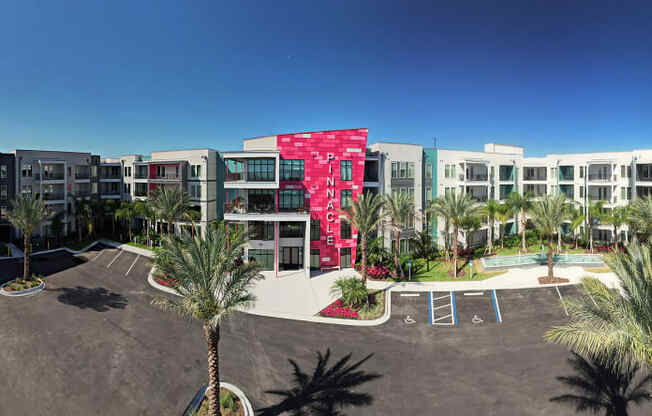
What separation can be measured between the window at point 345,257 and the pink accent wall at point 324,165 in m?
0.54

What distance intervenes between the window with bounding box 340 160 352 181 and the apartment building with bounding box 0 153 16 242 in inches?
1788

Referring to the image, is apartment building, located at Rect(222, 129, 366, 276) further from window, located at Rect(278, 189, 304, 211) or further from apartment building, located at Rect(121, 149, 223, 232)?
apartment building, located at Rect(121, 149, 223, 232)

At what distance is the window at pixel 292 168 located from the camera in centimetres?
3669

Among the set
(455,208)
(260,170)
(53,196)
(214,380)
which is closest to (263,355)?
(214,380)

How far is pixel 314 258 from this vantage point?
37.0 m

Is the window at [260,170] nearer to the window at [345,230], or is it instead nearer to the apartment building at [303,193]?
the apartment building at [303,193]

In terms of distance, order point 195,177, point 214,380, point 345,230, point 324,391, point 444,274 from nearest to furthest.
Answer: point 214,380
point 324,391
point 444,274
point 345,230
point 195,177

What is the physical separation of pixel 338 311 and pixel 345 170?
54.3ft

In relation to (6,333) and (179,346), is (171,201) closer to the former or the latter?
(6,333)

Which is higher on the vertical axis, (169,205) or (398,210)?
(169,205)

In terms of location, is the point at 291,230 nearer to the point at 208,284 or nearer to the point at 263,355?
the point at 263,355

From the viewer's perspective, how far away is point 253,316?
83.4 feet

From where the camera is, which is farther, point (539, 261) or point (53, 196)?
point (53, 196)

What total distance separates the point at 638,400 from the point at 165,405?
2198 cm
